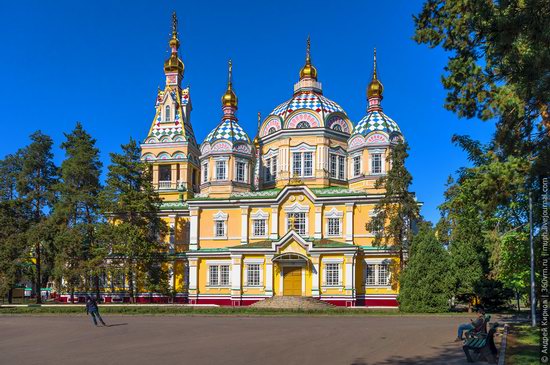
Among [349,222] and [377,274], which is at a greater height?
[349,222]

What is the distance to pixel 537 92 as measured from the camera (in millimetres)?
12320

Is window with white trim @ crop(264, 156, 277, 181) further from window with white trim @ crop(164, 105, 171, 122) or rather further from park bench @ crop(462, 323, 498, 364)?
park bench @ crop(462, 323, 498, 364)

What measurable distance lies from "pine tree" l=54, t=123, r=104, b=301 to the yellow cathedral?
19.4ft

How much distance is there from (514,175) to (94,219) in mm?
38788

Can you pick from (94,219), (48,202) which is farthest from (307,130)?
(48,202)

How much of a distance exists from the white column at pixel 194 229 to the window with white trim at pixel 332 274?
10624 mm

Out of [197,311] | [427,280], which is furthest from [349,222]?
[197,311]

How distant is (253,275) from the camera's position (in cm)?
4300

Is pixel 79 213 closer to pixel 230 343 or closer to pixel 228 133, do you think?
pixel 228 133

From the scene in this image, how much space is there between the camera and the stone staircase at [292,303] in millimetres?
37594

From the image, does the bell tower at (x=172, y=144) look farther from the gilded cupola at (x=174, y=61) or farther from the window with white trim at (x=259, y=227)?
the window with white trim at (x=259, y=227)

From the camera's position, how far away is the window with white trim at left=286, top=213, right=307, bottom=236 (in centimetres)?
4394

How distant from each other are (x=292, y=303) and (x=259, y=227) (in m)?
8.68

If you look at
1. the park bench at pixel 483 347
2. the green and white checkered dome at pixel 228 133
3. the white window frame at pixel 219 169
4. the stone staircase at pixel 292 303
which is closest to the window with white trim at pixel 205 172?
the white window frame at pixel 219 169
